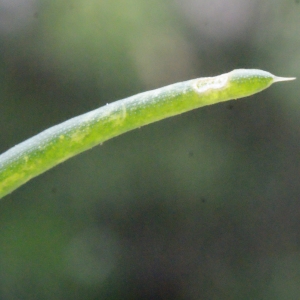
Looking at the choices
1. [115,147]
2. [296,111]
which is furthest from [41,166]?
[296,111]

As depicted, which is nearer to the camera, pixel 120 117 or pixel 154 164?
pixel 120 117

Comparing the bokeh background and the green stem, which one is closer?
the green stem

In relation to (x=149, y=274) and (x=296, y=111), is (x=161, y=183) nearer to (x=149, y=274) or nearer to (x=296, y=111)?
(x=149, y=274)

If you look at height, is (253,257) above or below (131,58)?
below
